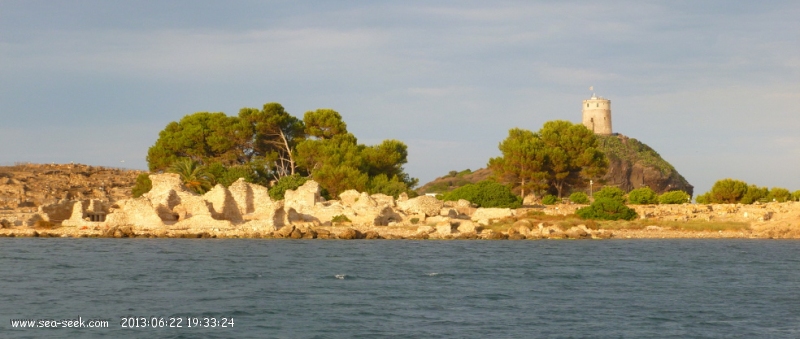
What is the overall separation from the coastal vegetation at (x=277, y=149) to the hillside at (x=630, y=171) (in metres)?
29.4

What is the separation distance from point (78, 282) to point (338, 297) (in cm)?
644

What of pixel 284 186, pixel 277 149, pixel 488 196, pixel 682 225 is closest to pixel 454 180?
pixel 277 149

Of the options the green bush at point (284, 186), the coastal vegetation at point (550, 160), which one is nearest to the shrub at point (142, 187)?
the green bush at point (284, 186)

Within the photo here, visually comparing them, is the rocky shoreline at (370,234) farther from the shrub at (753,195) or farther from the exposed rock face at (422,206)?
the shrub at (753,195)

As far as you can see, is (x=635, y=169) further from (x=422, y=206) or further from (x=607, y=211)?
(x=422, y=206)

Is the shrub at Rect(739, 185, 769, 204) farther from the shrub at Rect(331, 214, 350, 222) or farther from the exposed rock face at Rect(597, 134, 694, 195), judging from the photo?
the exposed rock face at Rect(597, 134, 694, 195)

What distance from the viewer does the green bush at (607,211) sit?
4497 centimetres

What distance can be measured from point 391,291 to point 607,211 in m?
25.6

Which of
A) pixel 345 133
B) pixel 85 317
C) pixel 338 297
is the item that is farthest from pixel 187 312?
pixel 345 133

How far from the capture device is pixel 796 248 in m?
35.4

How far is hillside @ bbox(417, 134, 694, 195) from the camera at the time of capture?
87.9 meters

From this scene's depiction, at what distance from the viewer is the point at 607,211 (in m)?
45.2

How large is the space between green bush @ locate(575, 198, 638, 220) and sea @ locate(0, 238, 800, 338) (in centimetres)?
1054

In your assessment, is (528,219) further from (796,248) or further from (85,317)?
(85,317)
